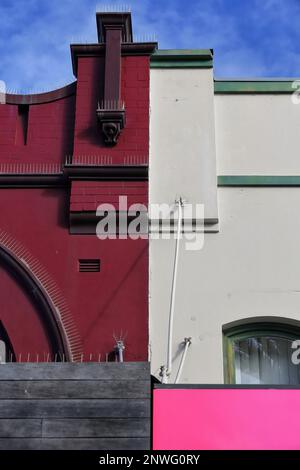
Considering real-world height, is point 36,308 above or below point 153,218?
below

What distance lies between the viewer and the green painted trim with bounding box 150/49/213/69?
37.6 ft

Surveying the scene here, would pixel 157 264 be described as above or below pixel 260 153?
below

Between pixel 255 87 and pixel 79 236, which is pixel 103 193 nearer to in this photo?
pixel 79 236

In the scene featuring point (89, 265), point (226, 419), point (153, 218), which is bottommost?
point (226, 419)

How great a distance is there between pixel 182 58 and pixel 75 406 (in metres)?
6.09

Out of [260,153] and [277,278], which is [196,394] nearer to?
[277,278]

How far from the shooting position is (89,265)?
10.1 metres

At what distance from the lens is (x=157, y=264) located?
10.2 meters

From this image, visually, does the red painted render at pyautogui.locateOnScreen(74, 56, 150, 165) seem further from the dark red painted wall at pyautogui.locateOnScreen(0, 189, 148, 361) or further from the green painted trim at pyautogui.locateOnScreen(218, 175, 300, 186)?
the green painted trim at pyautogui.locateOnScreen(218, 175, 300, 186)

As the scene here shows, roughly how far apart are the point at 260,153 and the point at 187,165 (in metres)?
1.14

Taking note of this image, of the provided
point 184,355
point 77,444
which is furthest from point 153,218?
point 77,444

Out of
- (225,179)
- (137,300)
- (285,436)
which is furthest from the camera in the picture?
(225,179)

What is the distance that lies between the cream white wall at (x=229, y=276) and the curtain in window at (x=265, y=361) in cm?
41

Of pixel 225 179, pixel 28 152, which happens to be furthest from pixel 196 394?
pixel 28 152
